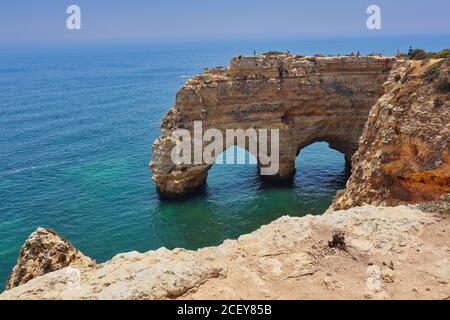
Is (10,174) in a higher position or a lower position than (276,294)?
lower

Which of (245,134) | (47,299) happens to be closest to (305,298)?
(47,299)

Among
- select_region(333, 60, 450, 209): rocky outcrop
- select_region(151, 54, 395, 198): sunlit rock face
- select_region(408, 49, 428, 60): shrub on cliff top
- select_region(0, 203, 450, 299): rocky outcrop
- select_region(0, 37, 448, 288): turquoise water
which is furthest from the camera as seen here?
select_region(151, 54, 395, 198): sunlit rock face

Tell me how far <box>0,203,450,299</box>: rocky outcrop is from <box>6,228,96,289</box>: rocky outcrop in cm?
317

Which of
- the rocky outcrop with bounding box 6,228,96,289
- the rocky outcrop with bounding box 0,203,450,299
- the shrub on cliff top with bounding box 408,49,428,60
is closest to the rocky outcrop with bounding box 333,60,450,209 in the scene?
the rocky outcrop with bounding box 0,203,450,299

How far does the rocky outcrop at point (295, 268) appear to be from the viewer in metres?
10.3

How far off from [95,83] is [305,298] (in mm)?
128441

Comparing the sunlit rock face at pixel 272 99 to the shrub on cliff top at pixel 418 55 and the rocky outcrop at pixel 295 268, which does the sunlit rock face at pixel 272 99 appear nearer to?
the shrub on cliff top at pixel 418 55

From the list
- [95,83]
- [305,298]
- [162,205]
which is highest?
[95,83]

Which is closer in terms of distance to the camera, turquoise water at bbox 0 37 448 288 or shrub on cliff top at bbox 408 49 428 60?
shrub on cliff top at bbox 408 49 428 60

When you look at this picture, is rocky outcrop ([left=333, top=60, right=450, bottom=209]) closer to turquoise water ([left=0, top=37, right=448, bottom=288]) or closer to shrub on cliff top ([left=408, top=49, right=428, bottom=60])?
shrub on cliff top ([left=408, top=49, right=428, bottom=60])

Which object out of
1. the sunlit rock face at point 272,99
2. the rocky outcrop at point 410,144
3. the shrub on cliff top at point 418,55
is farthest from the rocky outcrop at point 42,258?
the shrub on cliff top at point 418,55

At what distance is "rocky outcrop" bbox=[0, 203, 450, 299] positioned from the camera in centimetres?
1034

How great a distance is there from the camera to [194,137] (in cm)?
4400
